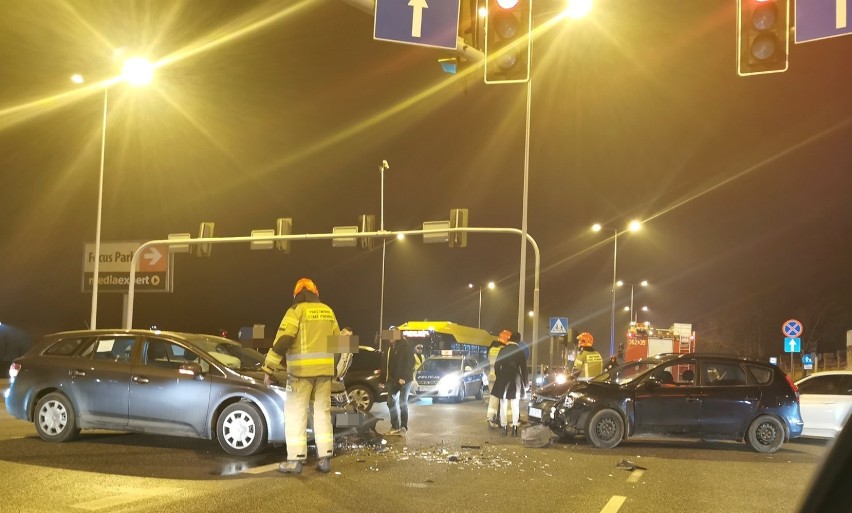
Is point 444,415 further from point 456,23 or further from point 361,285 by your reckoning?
point 361,285

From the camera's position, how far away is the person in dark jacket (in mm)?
13500

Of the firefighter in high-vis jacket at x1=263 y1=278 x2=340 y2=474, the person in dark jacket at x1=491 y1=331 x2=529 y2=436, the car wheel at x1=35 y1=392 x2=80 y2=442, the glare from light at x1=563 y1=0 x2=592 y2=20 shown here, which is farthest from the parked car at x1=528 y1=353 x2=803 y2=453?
the car wheel at x1=35 y1=392 x2=80 y2=442

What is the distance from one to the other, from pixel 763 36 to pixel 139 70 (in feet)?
49.7

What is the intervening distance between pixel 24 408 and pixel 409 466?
5051 mm

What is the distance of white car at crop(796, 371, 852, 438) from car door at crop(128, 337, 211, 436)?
10978 millimetres

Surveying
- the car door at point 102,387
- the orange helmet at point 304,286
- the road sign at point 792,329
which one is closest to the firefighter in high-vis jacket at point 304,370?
the orange helmet at point 304,286

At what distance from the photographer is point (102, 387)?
9812mm

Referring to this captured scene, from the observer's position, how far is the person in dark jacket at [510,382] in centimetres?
1350

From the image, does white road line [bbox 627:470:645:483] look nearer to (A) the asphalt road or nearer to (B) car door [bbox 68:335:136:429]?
(A) the asphalt road

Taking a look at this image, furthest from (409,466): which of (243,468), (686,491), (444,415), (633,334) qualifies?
(633,334)

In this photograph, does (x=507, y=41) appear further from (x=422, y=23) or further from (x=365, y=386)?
(x=365, y=386)

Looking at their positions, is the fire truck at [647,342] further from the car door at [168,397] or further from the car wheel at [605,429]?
the car door at [168,397]

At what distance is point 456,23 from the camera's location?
28.9 ft

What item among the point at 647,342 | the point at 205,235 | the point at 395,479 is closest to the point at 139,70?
the point at 205,235
